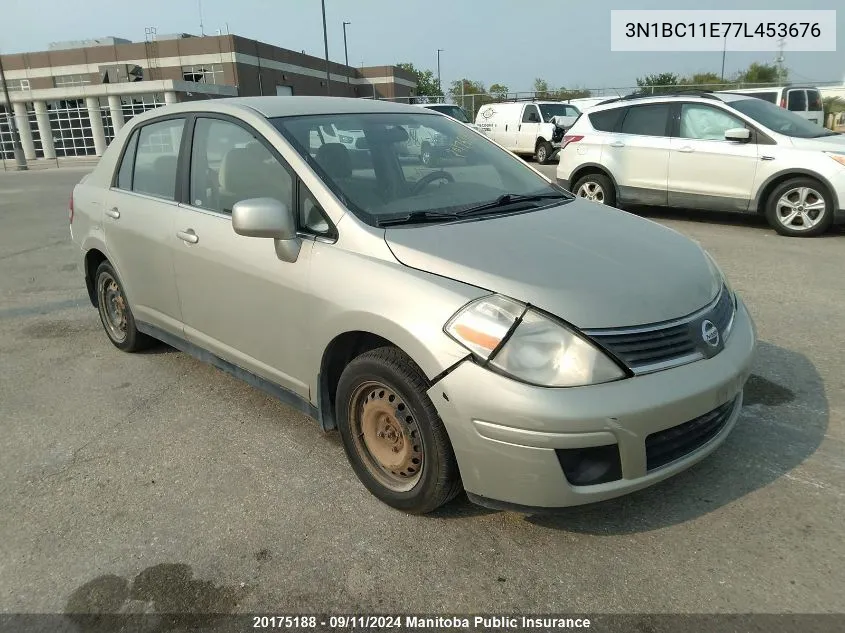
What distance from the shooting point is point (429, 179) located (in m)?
3.35

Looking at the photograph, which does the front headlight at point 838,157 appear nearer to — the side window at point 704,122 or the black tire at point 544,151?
the side window at point 704,122

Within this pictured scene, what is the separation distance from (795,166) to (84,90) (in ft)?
141

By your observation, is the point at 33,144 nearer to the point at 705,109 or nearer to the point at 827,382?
the point at 705,109

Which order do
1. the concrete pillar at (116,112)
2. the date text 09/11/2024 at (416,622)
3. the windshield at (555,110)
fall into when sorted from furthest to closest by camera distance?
1. the concrete pillar at (116,112)
2. the windshield at (555,110)
3. the date text 09/11/2024 at (416,622)

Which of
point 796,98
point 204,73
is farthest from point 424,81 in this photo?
point 796,98

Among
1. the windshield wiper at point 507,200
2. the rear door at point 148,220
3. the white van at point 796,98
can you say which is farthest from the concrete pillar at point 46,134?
the windshield wiper at point 507,200

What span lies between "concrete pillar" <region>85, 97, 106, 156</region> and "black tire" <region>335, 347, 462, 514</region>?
42.4m

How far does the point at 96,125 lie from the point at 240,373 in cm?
4280

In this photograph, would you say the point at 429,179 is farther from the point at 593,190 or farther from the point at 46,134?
the point at 46,134

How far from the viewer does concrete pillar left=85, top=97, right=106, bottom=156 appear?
3944 centimetres

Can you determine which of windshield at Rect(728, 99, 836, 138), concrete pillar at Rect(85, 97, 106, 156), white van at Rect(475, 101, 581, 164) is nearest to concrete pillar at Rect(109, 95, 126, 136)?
concrete pillar at Rect(85, 97, 106, 156)

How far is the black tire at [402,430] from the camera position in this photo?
2438 millimetres

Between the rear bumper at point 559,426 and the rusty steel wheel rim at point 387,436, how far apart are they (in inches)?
10.0

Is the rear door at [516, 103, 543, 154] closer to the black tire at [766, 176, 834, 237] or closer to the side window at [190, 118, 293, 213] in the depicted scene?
the black tire at [766, 176, 834, 237]
